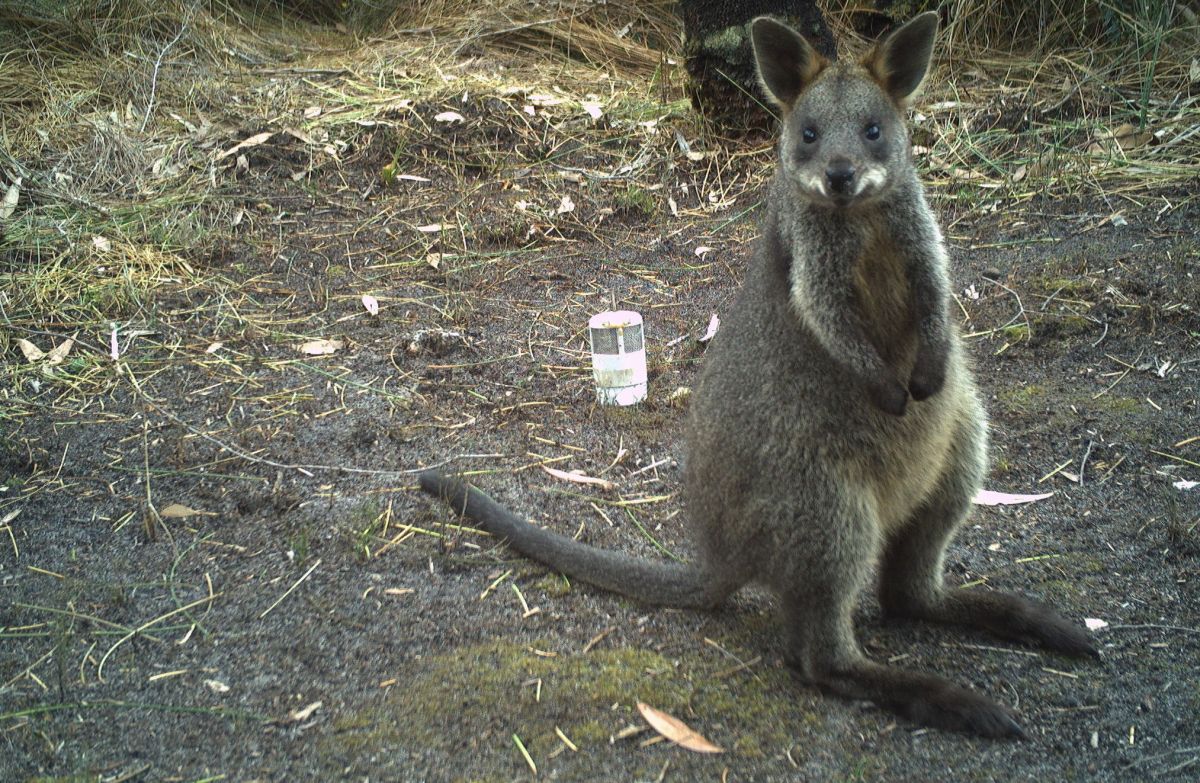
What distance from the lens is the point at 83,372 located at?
4609 mm

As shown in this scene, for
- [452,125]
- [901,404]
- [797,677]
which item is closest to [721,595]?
[797,677]

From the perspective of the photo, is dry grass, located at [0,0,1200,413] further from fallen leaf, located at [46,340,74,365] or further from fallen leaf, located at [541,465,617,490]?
fallen leaf, located at [541,465,617,490]

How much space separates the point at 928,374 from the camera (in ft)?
9.45

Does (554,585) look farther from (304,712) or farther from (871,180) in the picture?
(871,180)

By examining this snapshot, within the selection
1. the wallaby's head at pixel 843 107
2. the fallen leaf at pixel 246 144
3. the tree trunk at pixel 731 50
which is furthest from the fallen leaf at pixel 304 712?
the tree trunk at pixel 731 50

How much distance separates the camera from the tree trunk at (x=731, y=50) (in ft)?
20.6

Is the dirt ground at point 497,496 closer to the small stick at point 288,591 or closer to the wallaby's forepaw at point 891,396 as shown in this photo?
the small stick at point 288,591

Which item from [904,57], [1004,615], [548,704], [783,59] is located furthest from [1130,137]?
[548,704]

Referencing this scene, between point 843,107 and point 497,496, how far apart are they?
1851 mm

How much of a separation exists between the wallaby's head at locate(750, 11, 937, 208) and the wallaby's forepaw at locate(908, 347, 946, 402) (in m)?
0.48

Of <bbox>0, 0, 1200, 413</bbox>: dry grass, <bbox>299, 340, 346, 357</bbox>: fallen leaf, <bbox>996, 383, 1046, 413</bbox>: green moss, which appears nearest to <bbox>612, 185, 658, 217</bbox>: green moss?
<bbox>0, 0, 1200, 413</bbox>: dry grass

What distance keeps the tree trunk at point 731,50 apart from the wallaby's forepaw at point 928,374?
3.82m

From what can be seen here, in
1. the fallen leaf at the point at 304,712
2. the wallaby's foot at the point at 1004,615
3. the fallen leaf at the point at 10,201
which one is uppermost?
the fallen leaf at the point at 10,201

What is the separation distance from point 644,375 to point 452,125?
312 centimetres
